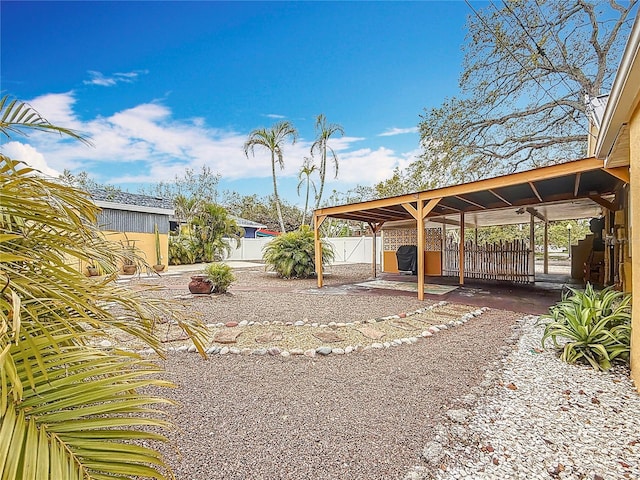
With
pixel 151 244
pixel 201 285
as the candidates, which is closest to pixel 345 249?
pixel 151 244

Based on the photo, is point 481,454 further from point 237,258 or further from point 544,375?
point 237,258

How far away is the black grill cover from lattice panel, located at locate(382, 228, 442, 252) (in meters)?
0.48

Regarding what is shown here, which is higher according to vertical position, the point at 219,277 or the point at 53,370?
the point at 53,370

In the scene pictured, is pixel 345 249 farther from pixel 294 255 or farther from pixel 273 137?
pixel 294 255

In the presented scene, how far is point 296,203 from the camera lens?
34.4m

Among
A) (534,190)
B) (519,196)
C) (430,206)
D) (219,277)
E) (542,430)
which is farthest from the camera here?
(219,277)

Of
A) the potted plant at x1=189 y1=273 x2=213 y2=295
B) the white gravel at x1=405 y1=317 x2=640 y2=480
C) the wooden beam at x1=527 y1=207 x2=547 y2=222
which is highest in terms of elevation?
the wooden beam at x1=527 y1=207 x2=547 y2=222

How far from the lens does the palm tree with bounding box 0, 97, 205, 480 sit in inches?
34.1

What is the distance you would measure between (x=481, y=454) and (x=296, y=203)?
3293 centimetres

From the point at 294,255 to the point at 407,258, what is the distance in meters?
4.52

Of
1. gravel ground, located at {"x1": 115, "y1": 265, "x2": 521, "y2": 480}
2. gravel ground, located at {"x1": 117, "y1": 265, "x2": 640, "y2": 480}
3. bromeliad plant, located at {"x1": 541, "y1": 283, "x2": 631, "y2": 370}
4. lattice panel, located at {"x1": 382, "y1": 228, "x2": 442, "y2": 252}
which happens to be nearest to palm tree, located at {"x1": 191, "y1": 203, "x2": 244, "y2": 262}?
lattice panel, located at {"x1": 382, "y1": 228, "x2": 442, "y2": 252}

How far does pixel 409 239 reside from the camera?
13.5m

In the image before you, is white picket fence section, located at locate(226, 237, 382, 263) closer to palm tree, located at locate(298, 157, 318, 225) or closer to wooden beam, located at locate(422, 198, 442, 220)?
palm tree, located at locate(298, 157, 318, 225)

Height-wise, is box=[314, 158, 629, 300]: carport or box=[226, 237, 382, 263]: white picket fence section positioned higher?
box=[314, 158, 629, 300]: carport
